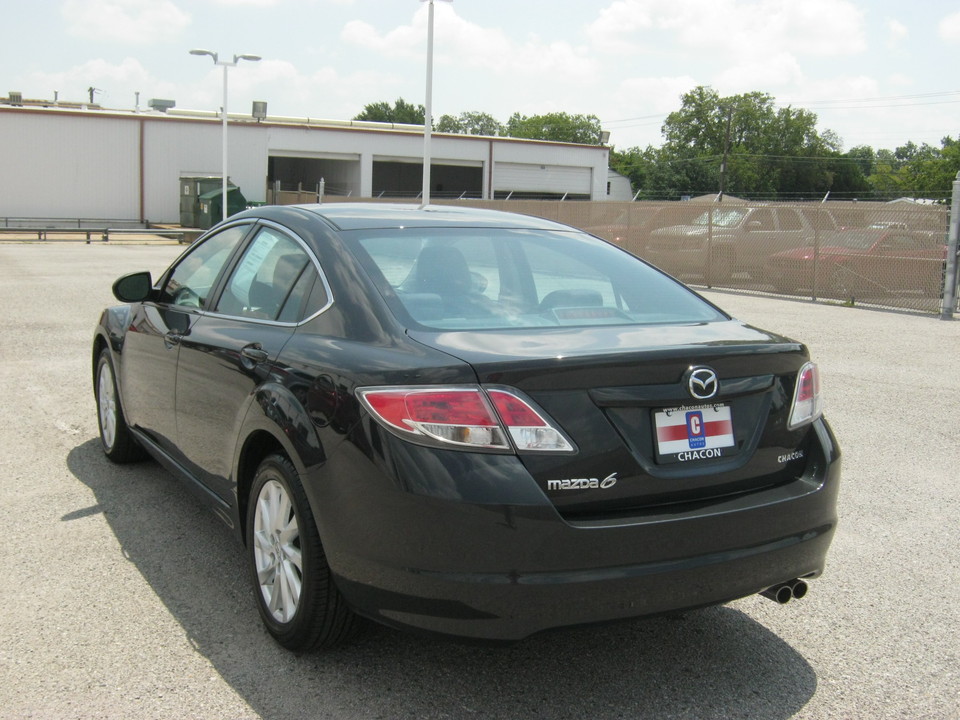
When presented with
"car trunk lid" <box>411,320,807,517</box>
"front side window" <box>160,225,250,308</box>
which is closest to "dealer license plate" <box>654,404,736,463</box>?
"car trunk lid" <box>411,320,807,517</box>

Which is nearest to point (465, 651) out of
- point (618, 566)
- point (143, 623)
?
point (618, 566)

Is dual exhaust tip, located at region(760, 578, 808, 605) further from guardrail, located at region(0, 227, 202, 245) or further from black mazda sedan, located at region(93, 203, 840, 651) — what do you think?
guardrail, located at region(0, 227, 202, 245)

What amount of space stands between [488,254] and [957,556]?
2602 millimetres

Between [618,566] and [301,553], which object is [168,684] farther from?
[618,566]

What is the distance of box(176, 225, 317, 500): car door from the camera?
370cm

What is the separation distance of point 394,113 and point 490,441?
149m

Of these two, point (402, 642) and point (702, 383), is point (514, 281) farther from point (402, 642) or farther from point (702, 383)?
point (402, 642)

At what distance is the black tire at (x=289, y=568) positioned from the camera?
3201mm

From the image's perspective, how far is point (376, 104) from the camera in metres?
149

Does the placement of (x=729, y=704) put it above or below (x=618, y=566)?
below

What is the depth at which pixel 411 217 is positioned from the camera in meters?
4.14

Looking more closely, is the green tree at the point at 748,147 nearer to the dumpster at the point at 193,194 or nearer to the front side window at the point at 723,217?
the dumpster at the point at 193,194

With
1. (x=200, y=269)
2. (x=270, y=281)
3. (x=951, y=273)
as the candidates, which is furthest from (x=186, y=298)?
(x=951, y=273)

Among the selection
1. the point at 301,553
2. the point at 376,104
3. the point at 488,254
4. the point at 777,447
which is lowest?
the point at 301,553
